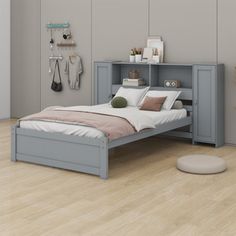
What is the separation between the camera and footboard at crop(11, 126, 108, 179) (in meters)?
4.68

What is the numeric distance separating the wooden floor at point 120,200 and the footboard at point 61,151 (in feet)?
0.27

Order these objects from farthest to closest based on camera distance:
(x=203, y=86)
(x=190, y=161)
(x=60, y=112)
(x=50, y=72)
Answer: (x=50, y=72), (x=203, y=86), (x=60, y=112), (x=190, y=161)

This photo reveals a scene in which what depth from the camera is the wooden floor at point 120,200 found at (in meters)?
3.38

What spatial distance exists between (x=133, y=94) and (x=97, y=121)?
1711 mm

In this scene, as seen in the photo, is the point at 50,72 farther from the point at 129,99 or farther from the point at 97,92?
the point at 129,99

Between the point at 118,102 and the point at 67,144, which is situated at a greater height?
the point at 118,102

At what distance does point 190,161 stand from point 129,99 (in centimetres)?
172

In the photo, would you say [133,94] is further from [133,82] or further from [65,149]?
[65,149]

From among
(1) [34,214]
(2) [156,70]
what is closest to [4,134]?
(2) [156,70]

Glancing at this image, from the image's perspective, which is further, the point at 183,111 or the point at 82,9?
the point at 82,9

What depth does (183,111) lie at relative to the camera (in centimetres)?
622

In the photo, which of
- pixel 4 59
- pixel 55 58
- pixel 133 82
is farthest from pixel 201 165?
pixel 4 59

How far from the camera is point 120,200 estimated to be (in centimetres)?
400

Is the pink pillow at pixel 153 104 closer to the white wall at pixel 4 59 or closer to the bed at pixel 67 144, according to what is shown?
the bed at pixel 67 144
